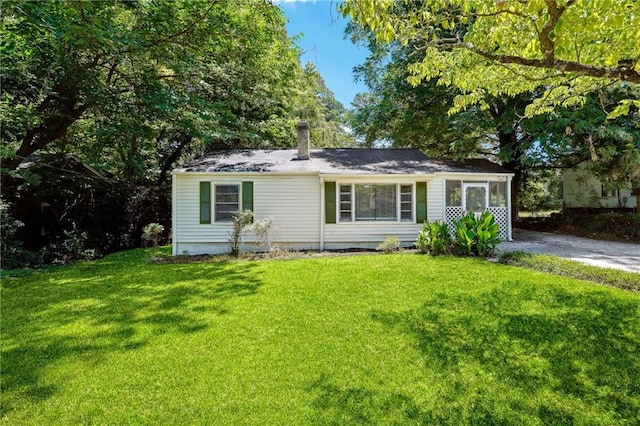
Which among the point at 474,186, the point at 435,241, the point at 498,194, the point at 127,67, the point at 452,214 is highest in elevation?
the point at 127,67

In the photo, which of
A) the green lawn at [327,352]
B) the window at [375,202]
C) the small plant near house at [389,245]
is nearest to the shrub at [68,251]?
the green lawn at [327,352]

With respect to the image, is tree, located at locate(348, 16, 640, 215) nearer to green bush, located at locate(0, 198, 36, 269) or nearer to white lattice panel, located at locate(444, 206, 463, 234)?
white lattice panel, located at locate(444, 206, 463, 234)

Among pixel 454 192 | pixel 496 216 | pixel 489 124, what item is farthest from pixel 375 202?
pixel 489 124

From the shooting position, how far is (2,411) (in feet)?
8.95

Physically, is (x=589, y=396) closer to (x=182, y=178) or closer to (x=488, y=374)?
(x=488, y=374)

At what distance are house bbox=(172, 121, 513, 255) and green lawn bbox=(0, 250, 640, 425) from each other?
4.06 metres

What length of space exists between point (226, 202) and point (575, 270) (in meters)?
9.55

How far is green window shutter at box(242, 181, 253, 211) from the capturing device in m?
10.3

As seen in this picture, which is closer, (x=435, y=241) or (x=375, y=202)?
(x=435, y=241)

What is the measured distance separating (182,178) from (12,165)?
4.70 metres

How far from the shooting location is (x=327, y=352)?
12.1 ft

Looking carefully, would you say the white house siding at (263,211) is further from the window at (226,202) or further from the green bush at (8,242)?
the green bush at (8,242)

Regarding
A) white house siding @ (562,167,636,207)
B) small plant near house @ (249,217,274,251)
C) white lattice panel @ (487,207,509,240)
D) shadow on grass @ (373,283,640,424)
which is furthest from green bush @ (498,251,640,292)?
white house siding @ (562,167,636,207)

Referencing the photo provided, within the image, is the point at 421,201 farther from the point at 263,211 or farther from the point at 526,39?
the point at 526,39
